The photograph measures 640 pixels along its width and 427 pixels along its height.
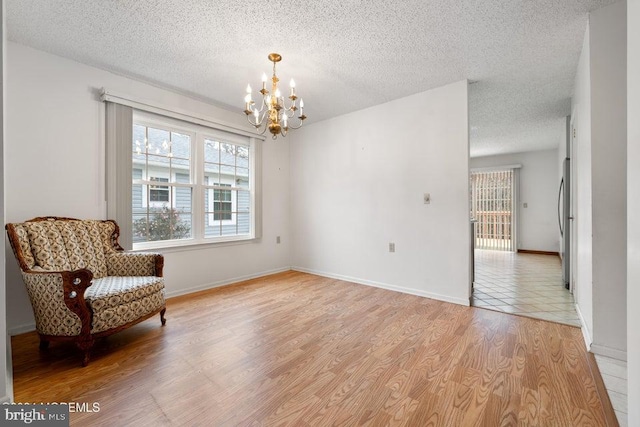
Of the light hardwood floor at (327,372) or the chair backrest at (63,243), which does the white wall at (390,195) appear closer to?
the light hardwood floor at (327,372)

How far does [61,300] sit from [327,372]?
6.37 feet

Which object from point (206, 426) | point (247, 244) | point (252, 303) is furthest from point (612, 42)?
point (247, 244)

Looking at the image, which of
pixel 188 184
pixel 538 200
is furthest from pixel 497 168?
pixel 188 184

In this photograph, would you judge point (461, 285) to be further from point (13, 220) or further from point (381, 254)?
point (13, 220)

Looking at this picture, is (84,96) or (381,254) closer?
(84,96)

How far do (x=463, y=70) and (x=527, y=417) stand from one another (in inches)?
123

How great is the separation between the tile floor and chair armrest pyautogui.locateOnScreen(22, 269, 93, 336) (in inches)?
148

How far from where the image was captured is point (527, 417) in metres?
1.44

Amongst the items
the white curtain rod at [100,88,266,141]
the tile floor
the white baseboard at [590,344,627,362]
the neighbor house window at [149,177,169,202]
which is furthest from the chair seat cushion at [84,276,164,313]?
the white baseboard at [590,344,627,362]

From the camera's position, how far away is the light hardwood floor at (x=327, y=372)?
4.83 feet

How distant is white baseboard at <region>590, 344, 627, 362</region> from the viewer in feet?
6.43

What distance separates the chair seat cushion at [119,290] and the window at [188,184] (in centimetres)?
93
